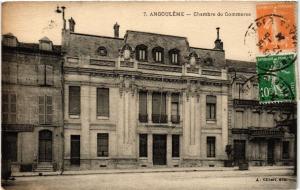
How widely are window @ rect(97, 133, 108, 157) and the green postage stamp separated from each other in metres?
3.61

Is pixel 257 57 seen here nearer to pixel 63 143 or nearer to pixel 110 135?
pixel 110 135

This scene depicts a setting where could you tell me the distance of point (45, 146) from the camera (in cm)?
1237

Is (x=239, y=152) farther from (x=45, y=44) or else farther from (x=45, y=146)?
(x=45, y=44)

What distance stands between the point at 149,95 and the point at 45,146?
2636 mm

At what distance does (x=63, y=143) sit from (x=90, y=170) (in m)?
0.84

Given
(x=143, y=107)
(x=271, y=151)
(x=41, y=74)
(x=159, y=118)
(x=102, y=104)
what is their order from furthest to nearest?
(x=271, y=151), (x=159, y=118), (x=143, y=107), (x=102, y=104), (x=41, y=74)

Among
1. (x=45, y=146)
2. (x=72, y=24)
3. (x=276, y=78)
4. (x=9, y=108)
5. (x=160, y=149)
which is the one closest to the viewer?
(x=9, y=108)

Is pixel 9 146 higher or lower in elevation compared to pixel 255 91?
lower

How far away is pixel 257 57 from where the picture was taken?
1248cm

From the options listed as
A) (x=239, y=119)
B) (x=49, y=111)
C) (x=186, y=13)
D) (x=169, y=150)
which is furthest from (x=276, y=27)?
(x=49, y=111)

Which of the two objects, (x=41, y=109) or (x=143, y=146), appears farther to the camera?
(x=143, y=146)

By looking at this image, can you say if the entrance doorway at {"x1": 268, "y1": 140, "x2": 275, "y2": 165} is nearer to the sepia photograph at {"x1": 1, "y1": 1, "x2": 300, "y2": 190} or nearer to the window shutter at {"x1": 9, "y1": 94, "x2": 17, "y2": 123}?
the sepia photograph at {"x1": 1, "y1": 1, "x2": 300, "y2": 190}

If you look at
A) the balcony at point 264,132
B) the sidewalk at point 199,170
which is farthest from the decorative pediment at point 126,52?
the balcony at point 264,132

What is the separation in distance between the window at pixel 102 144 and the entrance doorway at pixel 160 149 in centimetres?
122
